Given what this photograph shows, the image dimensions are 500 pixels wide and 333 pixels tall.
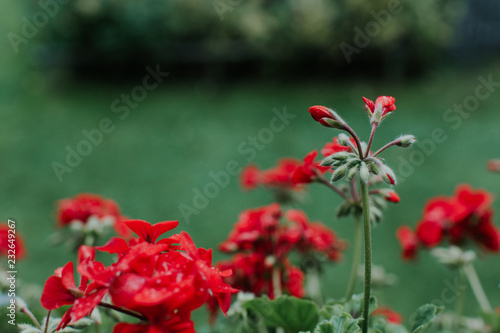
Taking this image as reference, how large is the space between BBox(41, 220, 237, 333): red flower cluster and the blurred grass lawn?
2279mm

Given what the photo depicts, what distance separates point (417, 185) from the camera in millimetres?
4066

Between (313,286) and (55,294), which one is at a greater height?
(313,286)

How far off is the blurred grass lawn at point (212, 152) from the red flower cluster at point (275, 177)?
1.47 meters

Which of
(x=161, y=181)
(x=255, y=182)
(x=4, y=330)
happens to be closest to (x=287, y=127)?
(x=161, y=181)

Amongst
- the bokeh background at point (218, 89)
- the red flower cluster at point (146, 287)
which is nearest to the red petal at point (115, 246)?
the red flower cluster at point (146, 287)

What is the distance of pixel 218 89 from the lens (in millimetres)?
5832

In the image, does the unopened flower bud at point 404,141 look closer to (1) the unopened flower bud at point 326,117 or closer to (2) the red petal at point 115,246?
(1) the unopened flower bud at point 326,117

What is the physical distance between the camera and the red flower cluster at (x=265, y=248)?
1.28 meters

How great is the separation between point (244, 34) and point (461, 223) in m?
4.62

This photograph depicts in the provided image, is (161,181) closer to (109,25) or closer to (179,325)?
(109,25)

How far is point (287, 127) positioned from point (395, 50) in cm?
169

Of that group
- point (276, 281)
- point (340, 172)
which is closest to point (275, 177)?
point (276, 281)

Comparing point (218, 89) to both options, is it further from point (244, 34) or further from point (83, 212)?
point (83, 212)

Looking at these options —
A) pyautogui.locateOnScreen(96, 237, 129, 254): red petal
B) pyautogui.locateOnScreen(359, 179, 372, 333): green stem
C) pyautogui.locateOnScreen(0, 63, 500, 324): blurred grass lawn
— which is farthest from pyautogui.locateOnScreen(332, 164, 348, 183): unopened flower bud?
pyautogui.locateOnScreen(0, 63, 500, 324): blurred grass lawn
